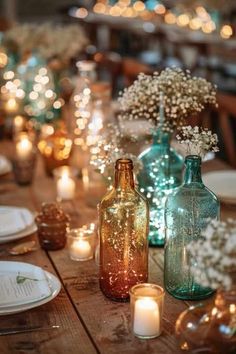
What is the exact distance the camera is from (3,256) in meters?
1.74

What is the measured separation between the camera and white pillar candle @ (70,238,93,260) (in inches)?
67.7

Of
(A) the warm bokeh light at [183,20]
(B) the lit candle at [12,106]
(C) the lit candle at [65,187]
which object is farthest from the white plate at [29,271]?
(A) the warm bokeh light at [183,20]

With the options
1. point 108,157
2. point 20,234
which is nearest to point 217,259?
point 108,157

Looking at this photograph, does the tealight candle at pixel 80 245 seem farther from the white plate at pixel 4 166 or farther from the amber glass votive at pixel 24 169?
the white plate at pixel 4 166

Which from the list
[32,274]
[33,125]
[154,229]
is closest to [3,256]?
[32,274]

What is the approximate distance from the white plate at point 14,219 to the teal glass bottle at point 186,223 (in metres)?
0.50

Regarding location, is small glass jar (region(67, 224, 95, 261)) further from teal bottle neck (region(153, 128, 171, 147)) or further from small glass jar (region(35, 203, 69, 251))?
teal bottle neck (region(153, 128, 171, 147))

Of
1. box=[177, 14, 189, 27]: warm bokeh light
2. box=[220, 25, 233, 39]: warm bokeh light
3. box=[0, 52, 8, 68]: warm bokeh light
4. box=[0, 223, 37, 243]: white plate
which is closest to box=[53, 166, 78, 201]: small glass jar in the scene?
box=[0, 223, 37, 243]: white plate

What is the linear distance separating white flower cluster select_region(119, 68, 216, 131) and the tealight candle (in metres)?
0.33

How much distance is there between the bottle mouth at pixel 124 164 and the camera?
142 centimetres

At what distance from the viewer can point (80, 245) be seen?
172 centimetres

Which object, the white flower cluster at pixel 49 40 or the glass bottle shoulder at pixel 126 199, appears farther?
the white flower cluster at pixel 49 40

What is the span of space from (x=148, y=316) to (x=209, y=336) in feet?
0.45

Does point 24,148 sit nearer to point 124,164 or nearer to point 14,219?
point 14,219
